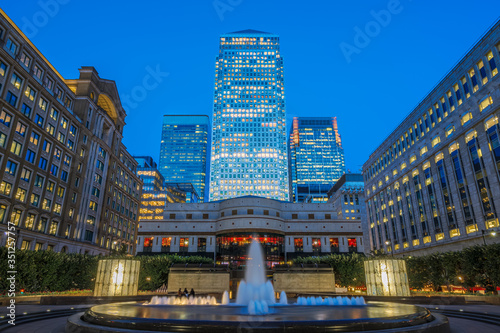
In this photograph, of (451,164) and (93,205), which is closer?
(451,164)

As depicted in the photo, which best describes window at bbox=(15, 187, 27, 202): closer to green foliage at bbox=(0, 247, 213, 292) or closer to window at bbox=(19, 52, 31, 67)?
green foliage at bbox=(0, 247, 213, 292)

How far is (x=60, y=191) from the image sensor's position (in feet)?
194

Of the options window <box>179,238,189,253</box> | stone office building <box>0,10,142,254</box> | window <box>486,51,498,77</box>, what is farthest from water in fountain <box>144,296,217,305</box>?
window <box>486,51,498,77</box>

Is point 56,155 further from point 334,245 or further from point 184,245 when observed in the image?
point 334,245

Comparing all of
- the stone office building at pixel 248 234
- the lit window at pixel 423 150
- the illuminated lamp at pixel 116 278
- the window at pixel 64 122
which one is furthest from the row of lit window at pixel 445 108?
the window at pixel 64 122

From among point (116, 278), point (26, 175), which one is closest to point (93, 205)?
point (26, 175)

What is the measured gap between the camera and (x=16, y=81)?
48188mm

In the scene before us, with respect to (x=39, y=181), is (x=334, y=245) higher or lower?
lower

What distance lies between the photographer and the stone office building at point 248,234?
65562mm

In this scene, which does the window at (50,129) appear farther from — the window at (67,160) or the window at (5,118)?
the window at (5,118)

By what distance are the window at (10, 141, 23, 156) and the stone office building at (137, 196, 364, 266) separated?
100ft

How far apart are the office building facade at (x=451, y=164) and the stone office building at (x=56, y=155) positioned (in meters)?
56.0

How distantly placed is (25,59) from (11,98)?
8784mm

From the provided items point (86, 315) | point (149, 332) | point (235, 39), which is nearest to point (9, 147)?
point (86, 315)
